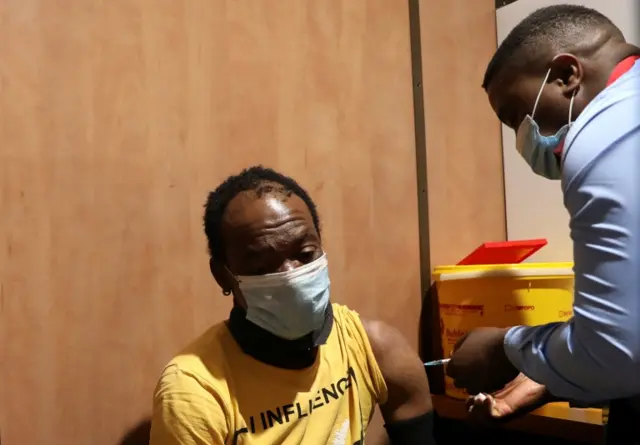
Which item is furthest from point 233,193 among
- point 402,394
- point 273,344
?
point 402,394

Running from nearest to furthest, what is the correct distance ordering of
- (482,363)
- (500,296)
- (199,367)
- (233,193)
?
1. (482,363)
2. (199,367)
3. (233,193)
4. (500,296)

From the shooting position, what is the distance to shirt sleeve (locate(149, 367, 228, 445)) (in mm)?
1008

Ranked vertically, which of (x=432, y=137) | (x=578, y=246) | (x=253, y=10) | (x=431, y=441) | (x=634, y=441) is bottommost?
(x=431, y=441)

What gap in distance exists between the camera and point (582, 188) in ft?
2.31

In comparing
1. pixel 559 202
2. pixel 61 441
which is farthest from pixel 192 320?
pixel 559 202

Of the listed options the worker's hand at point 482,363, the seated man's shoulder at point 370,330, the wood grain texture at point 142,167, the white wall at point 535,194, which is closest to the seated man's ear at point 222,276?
the wood grain texture at point 142,167

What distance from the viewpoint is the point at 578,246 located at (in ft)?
2.38

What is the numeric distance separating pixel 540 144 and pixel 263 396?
62 centimetres

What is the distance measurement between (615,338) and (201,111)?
3.17ft

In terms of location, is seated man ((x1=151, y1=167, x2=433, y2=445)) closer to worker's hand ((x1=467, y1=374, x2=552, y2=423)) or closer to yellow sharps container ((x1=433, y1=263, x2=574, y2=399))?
worker's hand ((x1=467, y1=374, x2=552, y2=423))

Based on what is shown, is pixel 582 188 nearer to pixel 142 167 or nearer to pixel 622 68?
pixel 622 68

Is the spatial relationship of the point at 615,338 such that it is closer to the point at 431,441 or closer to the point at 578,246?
the point at 578,246

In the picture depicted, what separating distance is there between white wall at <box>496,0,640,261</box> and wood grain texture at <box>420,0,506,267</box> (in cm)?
3

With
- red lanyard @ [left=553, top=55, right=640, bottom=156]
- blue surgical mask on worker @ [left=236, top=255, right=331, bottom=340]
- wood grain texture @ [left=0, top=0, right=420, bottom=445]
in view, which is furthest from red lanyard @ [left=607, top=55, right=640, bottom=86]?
wood grain texture @ [left=0, top=0, right=420, bottom=445]
